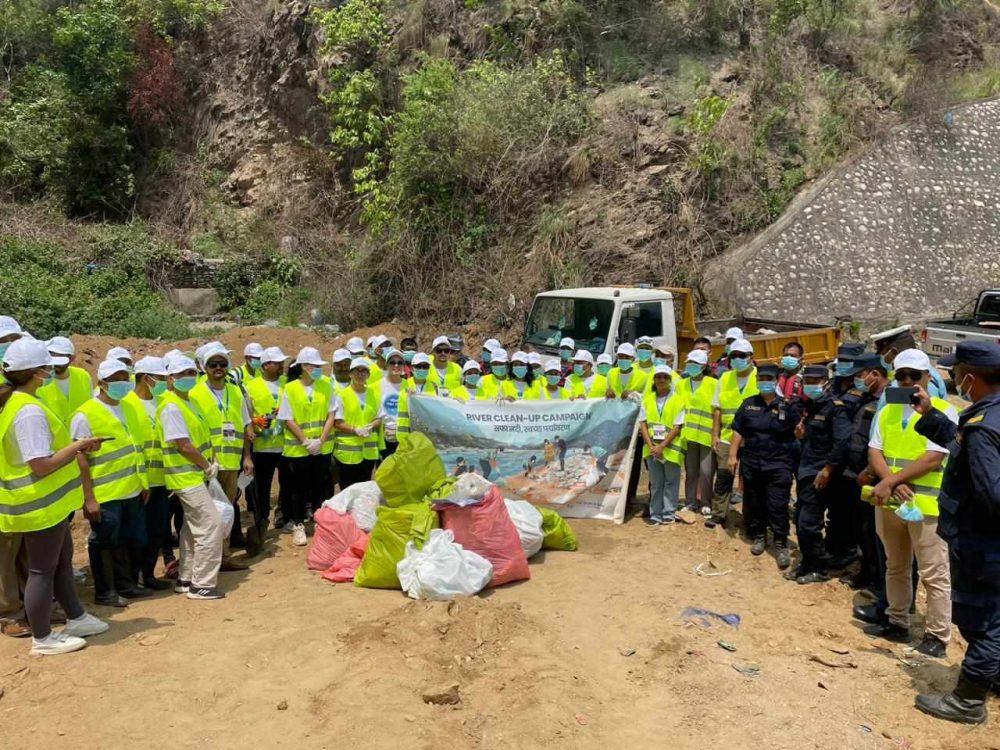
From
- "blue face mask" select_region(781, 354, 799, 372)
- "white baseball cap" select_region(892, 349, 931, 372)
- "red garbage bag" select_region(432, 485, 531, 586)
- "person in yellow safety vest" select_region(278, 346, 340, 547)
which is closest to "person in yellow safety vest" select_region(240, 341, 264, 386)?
"person in yellow safety vest" select_region(278, 346, 340, 547)

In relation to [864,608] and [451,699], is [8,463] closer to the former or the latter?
[451,699]

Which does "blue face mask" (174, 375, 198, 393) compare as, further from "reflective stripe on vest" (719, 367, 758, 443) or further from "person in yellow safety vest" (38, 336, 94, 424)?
"reflective stripe on vest" (719, 367, 758, 443)

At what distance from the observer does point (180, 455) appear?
5.68 meters

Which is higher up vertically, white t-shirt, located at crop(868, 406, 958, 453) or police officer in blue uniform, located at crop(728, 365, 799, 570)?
white t-shirt, located at crop(868, 406, 958, 453)

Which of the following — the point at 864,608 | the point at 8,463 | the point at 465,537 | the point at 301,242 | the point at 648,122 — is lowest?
the point at 864,608

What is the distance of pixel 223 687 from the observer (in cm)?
439

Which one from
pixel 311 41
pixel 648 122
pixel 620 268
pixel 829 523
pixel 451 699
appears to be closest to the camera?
pixel 451 699

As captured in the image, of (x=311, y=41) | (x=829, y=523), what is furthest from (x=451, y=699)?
(x=311, y=41)

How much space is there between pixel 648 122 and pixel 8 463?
50.1 feet

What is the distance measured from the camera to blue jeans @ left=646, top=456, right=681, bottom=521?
24.7ft

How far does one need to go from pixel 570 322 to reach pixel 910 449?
564 cm

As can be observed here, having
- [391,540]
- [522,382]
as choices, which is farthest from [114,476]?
[522,382]

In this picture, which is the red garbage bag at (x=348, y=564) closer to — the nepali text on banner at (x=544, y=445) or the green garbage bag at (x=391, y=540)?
the green garbage bag at (x=391, y=540)

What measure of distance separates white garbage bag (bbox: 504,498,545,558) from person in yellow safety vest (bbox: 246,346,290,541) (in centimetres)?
222
